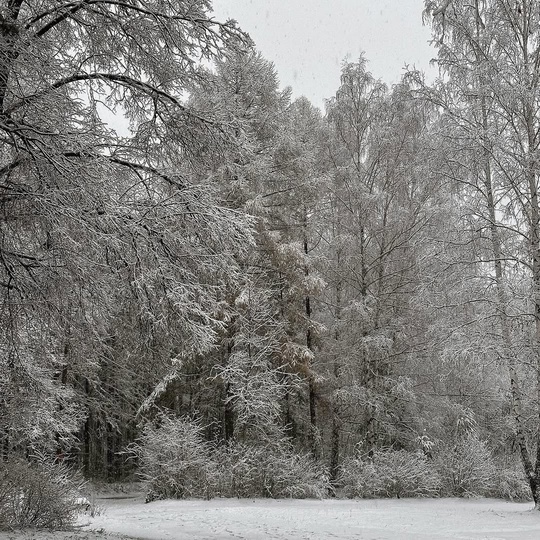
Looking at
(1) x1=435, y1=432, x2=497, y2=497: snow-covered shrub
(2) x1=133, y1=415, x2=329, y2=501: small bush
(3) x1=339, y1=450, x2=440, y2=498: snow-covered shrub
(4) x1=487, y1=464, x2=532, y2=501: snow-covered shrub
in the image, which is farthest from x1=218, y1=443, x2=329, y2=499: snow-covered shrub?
(4) x1=487, y1=464, x2=532, y2=501: snow-covered shrub

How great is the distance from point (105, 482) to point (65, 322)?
17345 mm

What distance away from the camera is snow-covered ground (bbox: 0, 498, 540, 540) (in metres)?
7.25

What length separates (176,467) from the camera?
11430 millimetres

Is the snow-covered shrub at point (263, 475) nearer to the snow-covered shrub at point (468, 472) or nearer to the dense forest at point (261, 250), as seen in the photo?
the dense forest at point (261, 250)

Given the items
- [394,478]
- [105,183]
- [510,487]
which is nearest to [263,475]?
[394,478]

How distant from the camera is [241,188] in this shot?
43.0 feet

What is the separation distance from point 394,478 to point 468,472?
1.78 meters

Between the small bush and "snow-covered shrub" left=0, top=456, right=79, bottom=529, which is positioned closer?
"snow-covered shrub" left=0, top=456, right=79, bottom=529

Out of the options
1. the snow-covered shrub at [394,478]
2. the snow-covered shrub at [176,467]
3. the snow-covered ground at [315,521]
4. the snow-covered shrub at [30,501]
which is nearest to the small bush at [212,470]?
the snow-covered shrub at [176,467]

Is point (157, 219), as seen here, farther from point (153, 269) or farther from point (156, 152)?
point (156, 152)

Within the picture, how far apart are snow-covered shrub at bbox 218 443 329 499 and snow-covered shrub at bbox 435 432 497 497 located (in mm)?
3033

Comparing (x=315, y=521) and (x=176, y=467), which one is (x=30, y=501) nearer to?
(x=315, y=521)

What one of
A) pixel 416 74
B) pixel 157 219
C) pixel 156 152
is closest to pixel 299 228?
pixel 416 74

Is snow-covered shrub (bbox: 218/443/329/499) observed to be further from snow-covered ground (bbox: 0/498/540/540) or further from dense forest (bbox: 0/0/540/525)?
snow-covered ground (bbox: 0/498/540/540)
